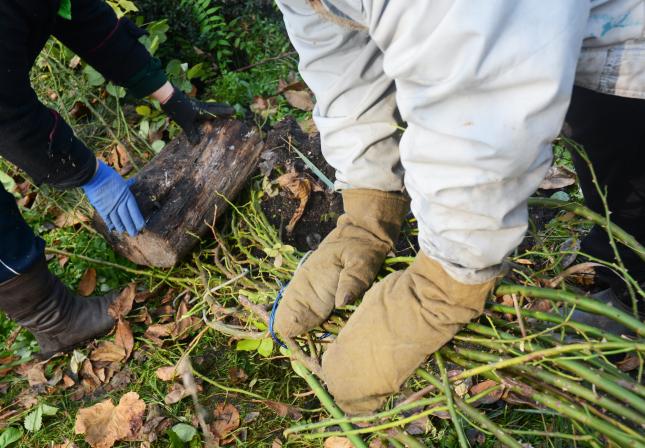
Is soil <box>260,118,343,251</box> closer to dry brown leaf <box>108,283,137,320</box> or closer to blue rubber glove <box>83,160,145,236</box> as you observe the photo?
blue rubber glove <box>83,160,145,236</box>

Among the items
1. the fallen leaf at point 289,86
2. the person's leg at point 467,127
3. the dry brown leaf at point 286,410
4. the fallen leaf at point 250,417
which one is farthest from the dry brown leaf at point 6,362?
the fallen leaf at point 289,86

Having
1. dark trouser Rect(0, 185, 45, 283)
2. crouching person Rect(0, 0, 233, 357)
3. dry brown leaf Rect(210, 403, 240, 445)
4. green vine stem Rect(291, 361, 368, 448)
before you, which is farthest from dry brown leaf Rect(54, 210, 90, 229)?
green vine stem Rect(291, 361, 368, 448)

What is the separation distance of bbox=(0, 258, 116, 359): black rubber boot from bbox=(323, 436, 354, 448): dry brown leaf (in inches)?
44.0

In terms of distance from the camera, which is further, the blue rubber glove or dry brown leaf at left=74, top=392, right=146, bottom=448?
the blue rubber glove

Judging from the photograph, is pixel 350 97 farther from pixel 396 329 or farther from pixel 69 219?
pixel 69 219

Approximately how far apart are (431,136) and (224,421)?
1384 millimetres

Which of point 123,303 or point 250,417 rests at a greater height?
point 123,303

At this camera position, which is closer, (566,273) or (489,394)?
(566,273)

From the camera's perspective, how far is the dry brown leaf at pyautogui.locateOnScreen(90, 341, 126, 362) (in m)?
2.46

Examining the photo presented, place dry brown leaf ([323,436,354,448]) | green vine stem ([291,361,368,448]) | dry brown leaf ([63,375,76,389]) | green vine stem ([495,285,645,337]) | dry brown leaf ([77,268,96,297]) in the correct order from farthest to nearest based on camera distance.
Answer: dry brown leaf ([77,268,96,297]) → dry brown leaf ([63,375,76,389]) → dry brown leaf ([323,436,354,448]) → green vine stem ([291,361,368,448]) → green vine stem ([495,285,645,337])

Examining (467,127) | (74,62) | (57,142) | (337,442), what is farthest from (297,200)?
(74,62)

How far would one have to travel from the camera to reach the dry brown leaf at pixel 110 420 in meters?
2.12

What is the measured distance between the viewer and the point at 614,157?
1.86 meters

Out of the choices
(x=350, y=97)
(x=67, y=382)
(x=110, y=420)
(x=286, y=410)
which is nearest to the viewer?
(x=350, y=97)
